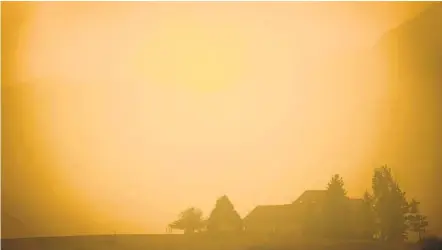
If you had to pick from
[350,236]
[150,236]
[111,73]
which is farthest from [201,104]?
[350,236]

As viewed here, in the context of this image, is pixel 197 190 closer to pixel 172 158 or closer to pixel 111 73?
pixel 172 158

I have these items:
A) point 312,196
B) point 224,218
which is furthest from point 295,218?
point 224,218

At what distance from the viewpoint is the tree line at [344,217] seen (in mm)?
Answer: 3547

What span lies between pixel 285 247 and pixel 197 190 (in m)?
0.69

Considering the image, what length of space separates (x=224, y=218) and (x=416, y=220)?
128 centimetres

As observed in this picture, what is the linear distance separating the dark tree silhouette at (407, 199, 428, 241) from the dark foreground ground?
105mm

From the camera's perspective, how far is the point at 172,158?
3646 millimetres

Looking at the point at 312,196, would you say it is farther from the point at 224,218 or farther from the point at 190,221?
the point at 190,221

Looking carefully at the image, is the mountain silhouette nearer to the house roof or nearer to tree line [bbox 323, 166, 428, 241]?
tree line [bbox 323, 166, 428, 241]

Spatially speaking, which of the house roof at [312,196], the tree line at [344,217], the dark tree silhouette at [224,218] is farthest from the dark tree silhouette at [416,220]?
the dark tree silhouette at [224,218]

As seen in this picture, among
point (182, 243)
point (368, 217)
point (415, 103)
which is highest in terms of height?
point (415, 103)

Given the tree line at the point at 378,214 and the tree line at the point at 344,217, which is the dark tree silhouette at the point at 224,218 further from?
the tree line at the point at 378,214

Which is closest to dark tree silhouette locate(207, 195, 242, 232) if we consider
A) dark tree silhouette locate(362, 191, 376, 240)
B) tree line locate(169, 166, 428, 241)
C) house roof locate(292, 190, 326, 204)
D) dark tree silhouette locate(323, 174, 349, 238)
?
tree line locate(169, 166, 428, 241)

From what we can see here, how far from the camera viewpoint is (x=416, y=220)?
11.7 ft
